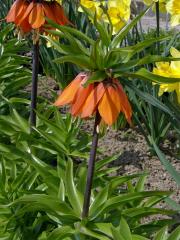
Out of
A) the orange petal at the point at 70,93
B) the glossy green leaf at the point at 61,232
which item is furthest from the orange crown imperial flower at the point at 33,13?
the glossy green leaf at the point at 61,232

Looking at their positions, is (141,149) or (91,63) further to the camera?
(141,149)

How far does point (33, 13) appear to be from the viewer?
7.30ft

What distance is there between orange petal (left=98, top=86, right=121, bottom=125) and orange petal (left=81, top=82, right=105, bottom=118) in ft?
0.04

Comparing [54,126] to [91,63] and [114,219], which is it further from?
[91,63]

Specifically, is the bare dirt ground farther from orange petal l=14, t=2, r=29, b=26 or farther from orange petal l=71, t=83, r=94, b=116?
orange petal l=71, t=83, r=94, b=116

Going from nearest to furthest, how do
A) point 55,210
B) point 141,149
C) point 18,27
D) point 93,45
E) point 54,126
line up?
point 93,45 < point 55,210 < point 18,27 < point 54,126 < point 141,149

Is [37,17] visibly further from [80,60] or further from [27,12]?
[80,60]

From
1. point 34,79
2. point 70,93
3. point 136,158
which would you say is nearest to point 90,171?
point 70,93

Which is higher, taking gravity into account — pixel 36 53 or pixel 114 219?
pixel 36 53

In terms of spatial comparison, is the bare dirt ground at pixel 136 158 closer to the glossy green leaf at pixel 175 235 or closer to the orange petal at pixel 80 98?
the glossy green leaf at pixel 175 235

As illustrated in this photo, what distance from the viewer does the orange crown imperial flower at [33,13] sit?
222 centimetres

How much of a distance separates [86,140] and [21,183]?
53cm

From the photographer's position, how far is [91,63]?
1556 mm

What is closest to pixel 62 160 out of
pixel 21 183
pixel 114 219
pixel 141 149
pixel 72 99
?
pixel 21 183
